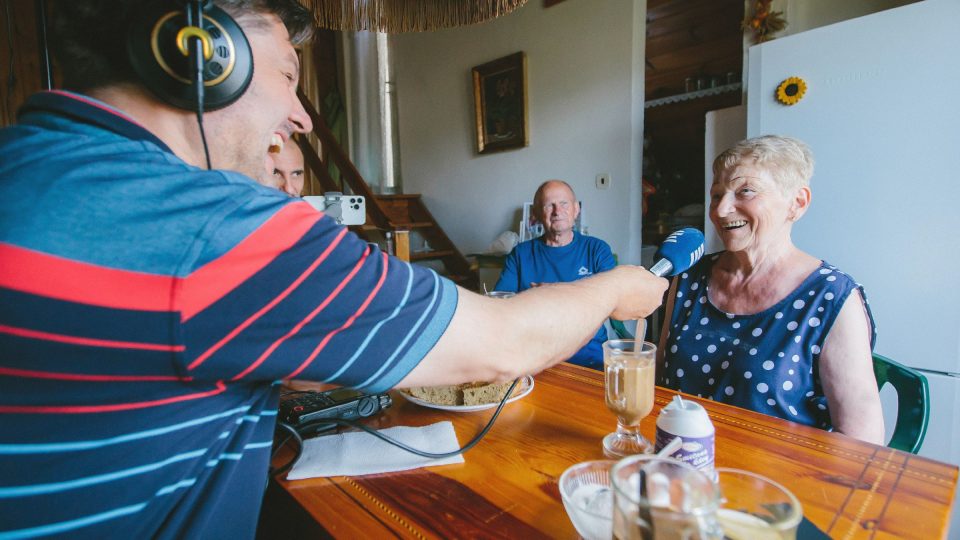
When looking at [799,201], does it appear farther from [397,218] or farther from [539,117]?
[397,218]

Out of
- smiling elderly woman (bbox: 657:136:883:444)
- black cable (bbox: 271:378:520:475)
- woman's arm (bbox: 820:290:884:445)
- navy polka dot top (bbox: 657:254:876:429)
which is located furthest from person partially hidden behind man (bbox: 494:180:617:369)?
black cable (bbox: 271:378:520:475)

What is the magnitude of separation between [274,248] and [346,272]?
0.23 ft

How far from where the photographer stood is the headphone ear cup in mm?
Result: 569

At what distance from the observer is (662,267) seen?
93 centimetres

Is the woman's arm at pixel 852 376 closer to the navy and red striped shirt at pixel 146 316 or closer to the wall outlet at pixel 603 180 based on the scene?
the navy and red striped shirt at pixel 146 316

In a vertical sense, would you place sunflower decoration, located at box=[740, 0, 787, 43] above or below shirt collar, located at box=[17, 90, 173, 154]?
above

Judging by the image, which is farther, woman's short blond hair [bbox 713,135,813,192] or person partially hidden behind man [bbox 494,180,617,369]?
person partially hidden behind man [bbox 494,180,617,369]

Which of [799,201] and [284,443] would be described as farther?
[799,201]

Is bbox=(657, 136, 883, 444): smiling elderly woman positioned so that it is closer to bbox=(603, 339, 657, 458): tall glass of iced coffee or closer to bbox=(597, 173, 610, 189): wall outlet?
bbox=(603, 339, 657, 458): tall glass of iced coffee

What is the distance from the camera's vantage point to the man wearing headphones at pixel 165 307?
41cm

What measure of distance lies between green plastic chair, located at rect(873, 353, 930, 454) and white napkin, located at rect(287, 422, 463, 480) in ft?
3.01

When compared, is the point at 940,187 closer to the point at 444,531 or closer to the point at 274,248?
the point at 444,531

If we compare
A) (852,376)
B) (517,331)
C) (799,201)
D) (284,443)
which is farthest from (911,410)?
(284,443)

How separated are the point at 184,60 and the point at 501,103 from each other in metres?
3.25
